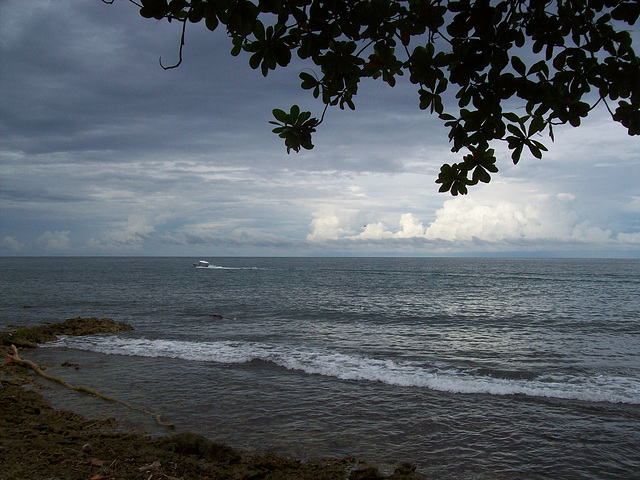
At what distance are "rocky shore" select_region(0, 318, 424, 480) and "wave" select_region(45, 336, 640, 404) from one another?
6329mm

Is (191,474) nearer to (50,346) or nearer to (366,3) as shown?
(366,3)

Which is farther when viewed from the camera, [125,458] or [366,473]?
[125,458]

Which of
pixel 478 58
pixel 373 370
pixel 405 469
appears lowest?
pixel 373 370

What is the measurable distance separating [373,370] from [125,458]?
9.22 m

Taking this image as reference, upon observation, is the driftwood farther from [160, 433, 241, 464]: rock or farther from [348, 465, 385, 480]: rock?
[348, 465, 385, 480]: rock

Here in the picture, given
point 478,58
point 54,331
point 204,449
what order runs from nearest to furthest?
point 478,58, point 204,449, point 54,331

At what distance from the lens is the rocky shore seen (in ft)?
21.0

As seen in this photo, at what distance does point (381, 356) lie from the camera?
17.4 m

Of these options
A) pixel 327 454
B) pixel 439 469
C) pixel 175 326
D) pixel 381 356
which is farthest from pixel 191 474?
pixel 175 326

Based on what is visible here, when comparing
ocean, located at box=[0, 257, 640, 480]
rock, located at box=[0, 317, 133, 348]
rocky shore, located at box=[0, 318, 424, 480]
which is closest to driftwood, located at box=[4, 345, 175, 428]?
ocean, located at box=[0, 257, 640, 480]

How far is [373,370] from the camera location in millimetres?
14633

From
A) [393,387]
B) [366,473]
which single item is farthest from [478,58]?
[393,387]

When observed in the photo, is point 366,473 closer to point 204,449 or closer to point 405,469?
point 405,469

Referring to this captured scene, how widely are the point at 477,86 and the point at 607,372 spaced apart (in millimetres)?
15926
